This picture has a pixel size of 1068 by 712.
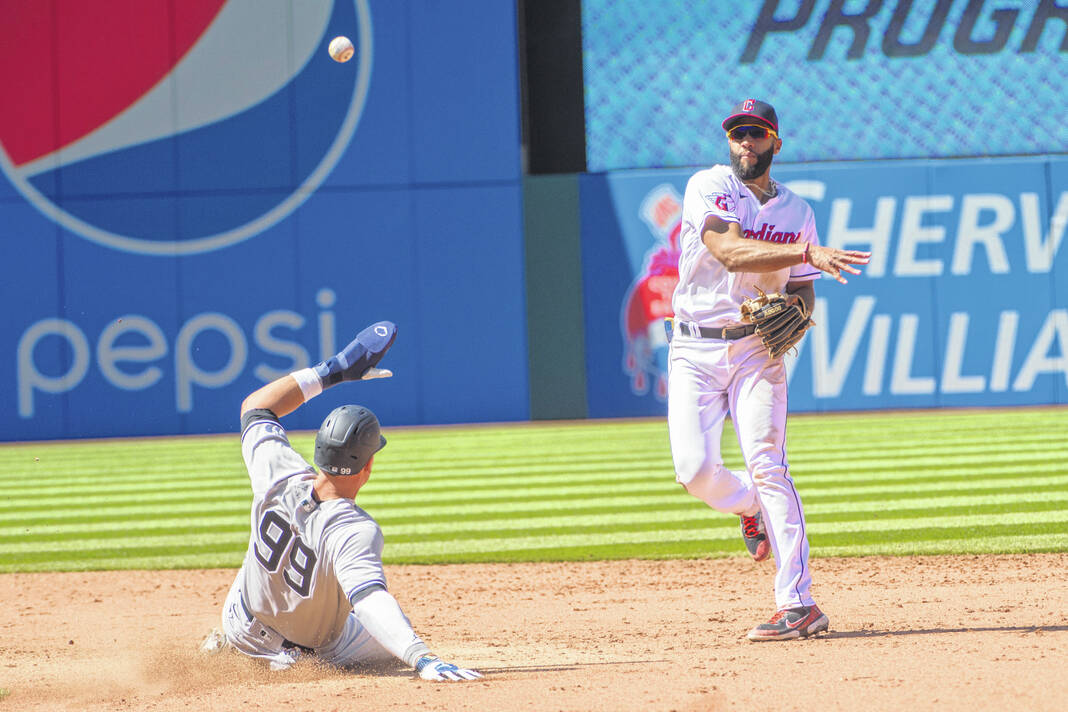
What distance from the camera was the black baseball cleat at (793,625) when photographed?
15.5 ft

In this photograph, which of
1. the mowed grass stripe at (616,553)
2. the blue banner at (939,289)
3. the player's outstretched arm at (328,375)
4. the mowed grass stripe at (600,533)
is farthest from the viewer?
the blue banner at (939,289)

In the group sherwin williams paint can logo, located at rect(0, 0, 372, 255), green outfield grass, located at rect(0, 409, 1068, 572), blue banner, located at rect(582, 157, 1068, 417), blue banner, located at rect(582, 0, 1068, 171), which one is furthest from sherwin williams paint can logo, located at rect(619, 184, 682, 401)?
sherwin williams paint can logo, located at rect(0, 0, 372, 255)

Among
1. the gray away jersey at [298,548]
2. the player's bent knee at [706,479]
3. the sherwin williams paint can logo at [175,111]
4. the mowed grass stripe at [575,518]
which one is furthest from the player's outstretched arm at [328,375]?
the sherwin williams paint can logo at [175,111]

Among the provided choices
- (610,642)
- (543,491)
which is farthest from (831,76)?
(610,642)

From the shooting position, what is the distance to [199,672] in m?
4.61

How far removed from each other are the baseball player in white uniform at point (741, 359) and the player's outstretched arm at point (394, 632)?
1367 mm

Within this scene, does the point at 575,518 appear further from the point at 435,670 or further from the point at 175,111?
the point at 175,111

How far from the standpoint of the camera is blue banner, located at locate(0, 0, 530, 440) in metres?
17.9

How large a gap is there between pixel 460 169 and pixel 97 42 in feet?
18.2

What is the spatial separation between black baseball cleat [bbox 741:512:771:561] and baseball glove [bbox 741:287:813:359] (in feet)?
2.37

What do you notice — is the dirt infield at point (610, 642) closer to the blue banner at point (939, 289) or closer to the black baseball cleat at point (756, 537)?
the black baseball cleat at point (756, 537)

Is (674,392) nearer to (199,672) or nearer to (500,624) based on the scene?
(500,624)

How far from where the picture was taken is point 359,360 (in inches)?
180

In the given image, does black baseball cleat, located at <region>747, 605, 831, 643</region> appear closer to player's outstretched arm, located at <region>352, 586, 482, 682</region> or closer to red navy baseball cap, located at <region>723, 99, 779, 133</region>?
player's outstretched arm, located at <region>352, 586, 482, 682</region>
